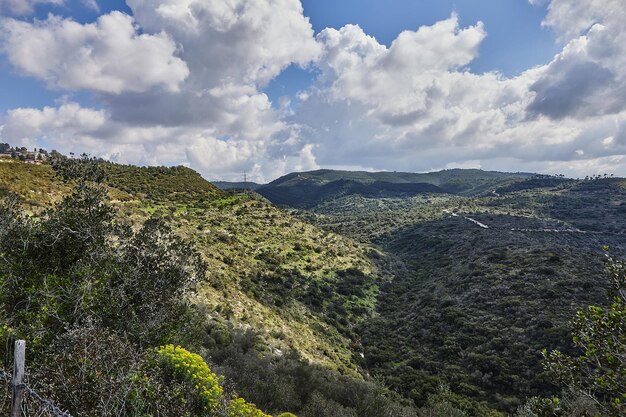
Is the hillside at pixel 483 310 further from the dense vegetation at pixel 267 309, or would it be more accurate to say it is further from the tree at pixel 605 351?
the tree at pixel 605 351

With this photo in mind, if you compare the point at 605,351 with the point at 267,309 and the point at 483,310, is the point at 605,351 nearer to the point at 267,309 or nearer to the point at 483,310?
Result: the point at 267,309

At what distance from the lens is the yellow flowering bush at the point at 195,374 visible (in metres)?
9.50

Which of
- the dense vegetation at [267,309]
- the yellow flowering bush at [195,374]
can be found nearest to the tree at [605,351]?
the dense vegetation at [267,309]

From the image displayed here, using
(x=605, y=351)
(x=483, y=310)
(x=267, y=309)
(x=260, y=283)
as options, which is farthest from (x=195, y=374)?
(x=483, y=310)

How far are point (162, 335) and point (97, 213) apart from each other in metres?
5.55

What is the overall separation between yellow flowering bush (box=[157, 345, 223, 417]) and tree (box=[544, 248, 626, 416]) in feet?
28.0

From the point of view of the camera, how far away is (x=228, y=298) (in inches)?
1223

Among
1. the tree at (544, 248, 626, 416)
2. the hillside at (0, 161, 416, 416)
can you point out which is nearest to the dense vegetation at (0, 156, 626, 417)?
the tree at (544, 248, 626, 416)

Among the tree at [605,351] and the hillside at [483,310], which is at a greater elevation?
the tree at [605,351]

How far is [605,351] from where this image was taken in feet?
23.2

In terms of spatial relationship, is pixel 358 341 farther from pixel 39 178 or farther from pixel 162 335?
pixel 39 178

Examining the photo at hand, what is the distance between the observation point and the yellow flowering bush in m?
9.50

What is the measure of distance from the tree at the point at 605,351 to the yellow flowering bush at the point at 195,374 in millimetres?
8523

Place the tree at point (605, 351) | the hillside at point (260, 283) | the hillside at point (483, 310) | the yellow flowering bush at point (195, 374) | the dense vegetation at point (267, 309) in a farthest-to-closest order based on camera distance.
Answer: the hillside at point (483, 310)
the hillside at point (260, 283)
the yellow flowering bush at point (195, 374)
the dense vegetation at point (267, 309)
the tree at point (605, 351)
